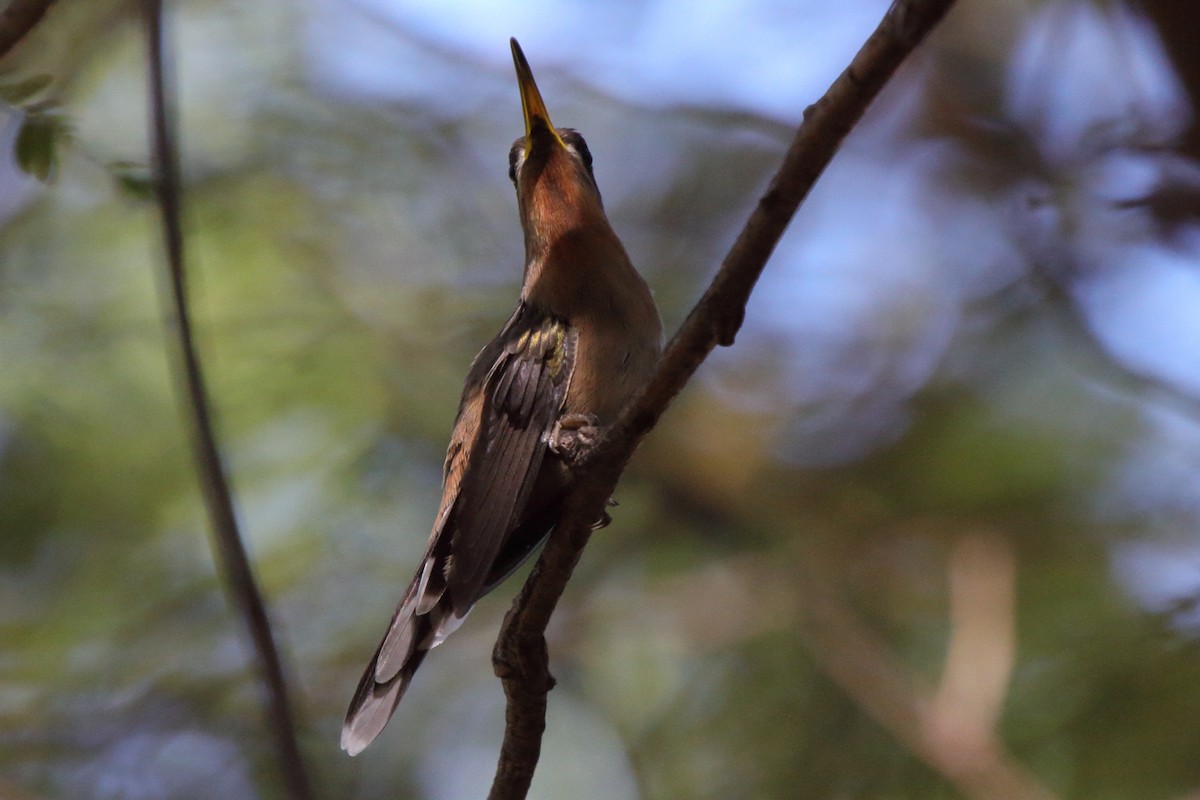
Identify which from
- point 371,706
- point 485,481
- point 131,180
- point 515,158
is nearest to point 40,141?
point 131,180

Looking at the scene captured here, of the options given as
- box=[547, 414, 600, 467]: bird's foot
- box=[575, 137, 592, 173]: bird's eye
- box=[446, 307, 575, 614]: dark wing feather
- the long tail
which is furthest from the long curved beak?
the long tail

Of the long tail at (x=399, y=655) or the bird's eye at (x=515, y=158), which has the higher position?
the bird's eye at (x=515, y=158)

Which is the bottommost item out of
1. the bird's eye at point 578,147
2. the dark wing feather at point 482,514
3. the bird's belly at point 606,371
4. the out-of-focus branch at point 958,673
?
the out-of-focus branch at point 958,673

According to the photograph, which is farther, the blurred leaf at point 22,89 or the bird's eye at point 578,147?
the bird's eye at point 578,147

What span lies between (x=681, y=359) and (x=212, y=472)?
1.21 m

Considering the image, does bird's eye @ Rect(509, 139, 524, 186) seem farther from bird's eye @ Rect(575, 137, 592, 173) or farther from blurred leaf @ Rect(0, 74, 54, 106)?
blurred leaf @ Rect(0, 74, 54, 106)

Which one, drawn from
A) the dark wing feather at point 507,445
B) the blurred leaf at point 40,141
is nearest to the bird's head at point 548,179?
the dark wing feather at point 507,445

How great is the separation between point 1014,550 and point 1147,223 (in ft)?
6.29

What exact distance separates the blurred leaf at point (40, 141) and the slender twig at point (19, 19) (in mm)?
176

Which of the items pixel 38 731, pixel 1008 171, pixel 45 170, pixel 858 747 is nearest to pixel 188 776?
pixel 38 731

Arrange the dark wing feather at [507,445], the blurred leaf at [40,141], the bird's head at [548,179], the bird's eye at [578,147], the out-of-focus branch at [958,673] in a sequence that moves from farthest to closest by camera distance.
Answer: the out-of-focus branch at [958,673]
the bird's eye at [578,147]
the bird's head at [548,179]
the dark wing feather at [507,445]
the blurred leaf at [40,141]

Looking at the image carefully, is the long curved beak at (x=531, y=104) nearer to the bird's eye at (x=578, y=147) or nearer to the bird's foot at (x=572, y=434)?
the bird's eye at (x=578, y=147)

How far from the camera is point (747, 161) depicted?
7484 mm

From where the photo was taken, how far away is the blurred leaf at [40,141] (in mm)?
2732
